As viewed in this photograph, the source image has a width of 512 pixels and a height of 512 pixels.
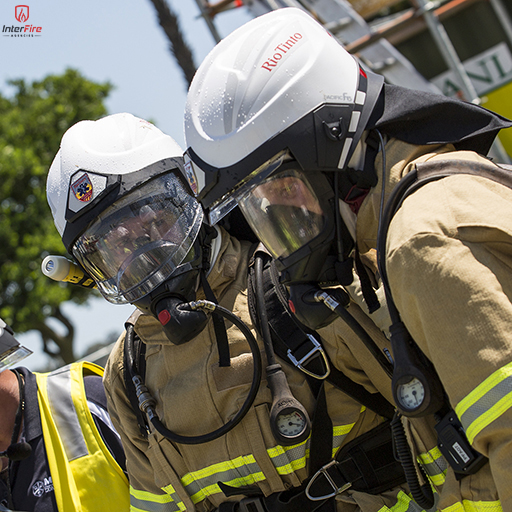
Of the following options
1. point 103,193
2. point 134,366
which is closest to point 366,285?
point 134,366

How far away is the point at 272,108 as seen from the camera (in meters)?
1.82

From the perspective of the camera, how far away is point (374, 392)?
2.21m

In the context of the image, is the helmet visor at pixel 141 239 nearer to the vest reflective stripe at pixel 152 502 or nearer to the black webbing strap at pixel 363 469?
the vest reflective stripe at pixel 152 502

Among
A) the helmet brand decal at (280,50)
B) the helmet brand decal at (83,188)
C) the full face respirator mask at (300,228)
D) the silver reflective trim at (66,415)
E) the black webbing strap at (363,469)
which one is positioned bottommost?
the black webbing strap at (363,469)

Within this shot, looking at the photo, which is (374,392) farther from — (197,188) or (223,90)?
(223,90)


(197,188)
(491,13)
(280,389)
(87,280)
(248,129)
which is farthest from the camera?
(491,13)

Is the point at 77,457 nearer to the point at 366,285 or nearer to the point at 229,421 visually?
the point at 229,421

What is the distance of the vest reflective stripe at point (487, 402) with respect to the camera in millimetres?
1336

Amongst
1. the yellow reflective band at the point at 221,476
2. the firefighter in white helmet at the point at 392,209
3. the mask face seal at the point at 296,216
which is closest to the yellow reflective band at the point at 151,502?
the yellow reflective band at the point at 221,476

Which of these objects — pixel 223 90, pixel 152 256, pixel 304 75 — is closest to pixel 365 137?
pixel 304 75

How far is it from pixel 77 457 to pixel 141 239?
4.10 feet

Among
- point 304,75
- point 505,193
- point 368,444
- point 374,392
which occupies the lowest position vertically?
point 368,444

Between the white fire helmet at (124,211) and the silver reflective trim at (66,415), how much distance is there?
2.75ft

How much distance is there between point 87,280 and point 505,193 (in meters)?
1.91
